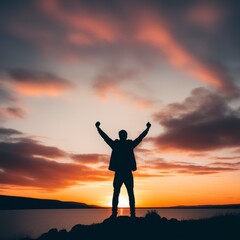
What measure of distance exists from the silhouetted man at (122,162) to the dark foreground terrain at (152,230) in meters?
0.68

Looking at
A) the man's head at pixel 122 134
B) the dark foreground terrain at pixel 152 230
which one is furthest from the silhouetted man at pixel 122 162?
the dark foreground terrain at pixel 152 230

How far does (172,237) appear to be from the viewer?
11.0 m

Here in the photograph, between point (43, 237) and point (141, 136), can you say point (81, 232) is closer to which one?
point (43, 237)

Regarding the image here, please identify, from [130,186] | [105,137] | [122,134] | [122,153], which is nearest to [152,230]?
[130,186]

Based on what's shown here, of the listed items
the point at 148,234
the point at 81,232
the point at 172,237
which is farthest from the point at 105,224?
the point at 172,237

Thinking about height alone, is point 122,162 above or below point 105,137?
below

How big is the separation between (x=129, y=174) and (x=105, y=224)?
2.06m

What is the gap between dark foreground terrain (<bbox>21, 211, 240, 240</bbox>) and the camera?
11031 millimetres

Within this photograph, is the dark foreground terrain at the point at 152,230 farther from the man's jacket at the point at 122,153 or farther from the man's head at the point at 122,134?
the man's head at the point at 122,134

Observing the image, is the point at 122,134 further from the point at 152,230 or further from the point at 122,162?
the point at 152,230

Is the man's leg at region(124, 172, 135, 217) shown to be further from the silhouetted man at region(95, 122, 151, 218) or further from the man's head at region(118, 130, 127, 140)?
the man's head at region(118, 130, 127, 140)

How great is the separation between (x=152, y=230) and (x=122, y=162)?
8.83ft

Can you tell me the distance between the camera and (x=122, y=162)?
41.2ft

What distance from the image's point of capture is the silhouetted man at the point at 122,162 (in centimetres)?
1250
